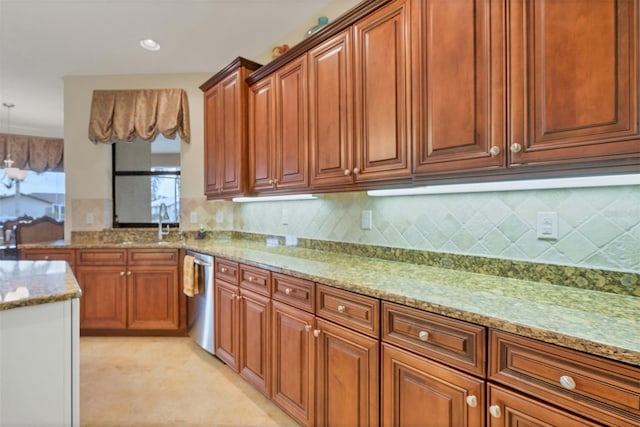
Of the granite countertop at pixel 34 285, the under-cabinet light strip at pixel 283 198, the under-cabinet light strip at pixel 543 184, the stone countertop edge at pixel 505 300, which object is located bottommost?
the stone countertop edge at pixel 505 300

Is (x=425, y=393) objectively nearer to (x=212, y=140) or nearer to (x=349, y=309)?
(x=349, y=309)

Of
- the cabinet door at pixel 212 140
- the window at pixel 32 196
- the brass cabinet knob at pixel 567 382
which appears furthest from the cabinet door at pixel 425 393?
the window at pixel 32 196

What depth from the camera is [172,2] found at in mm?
2457

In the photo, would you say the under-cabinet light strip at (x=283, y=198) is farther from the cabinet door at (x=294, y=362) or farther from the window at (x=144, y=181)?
the window at (x=144, y=181)

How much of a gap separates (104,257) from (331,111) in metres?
2.66

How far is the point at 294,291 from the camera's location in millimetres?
1752

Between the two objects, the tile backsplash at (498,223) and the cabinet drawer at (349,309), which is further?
the cabinet drawer at (349,309)

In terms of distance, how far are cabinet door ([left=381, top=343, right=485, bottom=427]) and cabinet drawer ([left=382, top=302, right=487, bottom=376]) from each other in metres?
0.03

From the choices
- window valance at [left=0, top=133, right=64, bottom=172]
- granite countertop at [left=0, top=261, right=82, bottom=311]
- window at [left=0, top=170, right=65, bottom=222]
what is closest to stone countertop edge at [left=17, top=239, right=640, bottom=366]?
granite countertop at [left=0, top=261, right=82, bottom=311]

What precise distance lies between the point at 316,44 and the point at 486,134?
127 cm

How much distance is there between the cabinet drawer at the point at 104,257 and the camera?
3.13 meters

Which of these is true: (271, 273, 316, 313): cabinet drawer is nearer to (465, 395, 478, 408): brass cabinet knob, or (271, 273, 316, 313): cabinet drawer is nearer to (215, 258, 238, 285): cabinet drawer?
(215, 258, 238, 285): cabinet drawer

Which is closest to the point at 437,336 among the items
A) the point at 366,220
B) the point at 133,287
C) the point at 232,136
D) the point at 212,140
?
the point at 366,220

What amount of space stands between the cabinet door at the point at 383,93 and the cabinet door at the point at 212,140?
1.59 m
